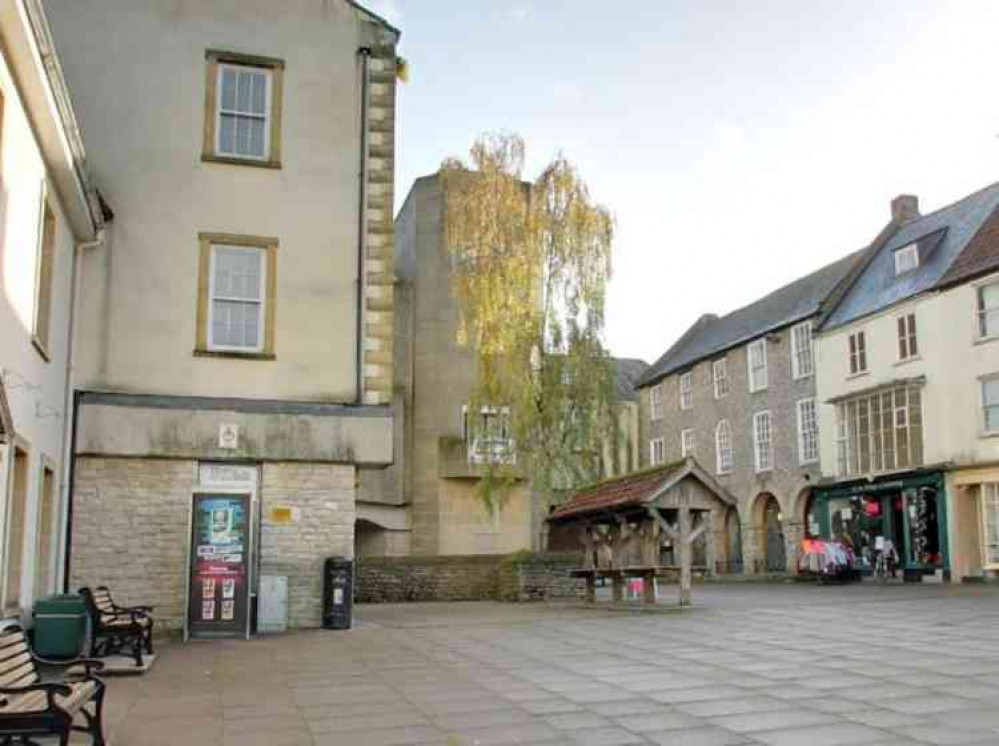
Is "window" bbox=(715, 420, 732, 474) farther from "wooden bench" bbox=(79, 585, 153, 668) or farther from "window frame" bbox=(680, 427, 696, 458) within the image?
"wooden bench" bbox=(79, 585, 153, 668)

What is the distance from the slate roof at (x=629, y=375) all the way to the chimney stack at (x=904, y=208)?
1721cm

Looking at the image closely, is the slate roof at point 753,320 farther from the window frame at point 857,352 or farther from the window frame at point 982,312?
the window frame at point 982,312

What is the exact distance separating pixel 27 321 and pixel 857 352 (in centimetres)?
2777

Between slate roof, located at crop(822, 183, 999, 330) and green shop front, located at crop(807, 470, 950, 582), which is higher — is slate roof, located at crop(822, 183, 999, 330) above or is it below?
above

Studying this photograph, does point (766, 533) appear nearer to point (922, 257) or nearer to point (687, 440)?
point (687, 440)

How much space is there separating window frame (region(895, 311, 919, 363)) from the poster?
22.8 m

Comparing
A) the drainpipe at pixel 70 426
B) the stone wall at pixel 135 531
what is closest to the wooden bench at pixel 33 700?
the drainpipe at pixel 70 426

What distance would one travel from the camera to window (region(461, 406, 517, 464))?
1081 inches

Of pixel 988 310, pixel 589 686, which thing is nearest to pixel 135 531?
pixel 589 686

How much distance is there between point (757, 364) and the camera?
40.3m

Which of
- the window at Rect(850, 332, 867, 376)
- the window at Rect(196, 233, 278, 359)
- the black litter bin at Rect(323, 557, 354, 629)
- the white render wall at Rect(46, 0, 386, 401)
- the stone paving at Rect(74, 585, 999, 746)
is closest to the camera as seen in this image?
the stone paving at Rect(74, 585, 999, 746)

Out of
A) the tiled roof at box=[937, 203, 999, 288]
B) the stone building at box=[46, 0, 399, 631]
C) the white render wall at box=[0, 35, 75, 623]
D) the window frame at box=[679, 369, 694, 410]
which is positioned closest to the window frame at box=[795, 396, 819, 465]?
the tiled roof at box=[937, 203, 999, 288]

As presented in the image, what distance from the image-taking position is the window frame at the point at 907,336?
3200cm

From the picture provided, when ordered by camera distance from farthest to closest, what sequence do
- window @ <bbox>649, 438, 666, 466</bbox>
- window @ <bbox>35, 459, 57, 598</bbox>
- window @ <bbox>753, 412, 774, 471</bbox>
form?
window @ <bbox>649, 438, 666, 466</bbox> → window @ <bbox>753, 412, 774, 471</bbox> → window @ <bbox>35, 459, 57, 598</bbox>
